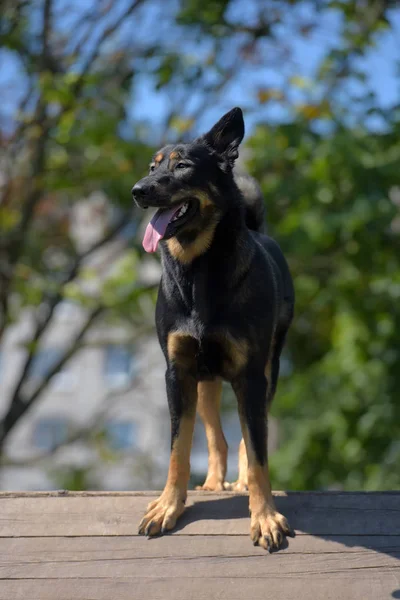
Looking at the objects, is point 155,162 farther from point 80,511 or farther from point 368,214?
point 368,214

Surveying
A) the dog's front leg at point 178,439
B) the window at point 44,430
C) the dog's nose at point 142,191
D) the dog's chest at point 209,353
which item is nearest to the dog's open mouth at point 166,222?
the dog's nose at point 142,191

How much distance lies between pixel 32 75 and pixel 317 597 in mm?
8091

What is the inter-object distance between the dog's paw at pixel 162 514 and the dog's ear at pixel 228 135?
170 cm

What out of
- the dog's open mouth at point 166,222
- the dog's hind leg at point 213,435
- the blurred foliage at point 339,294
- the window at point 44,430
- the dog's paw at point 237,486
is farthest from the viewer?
the window at point 44,430

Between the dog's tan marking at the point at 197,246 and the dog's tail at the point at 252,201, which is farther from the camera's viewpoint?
the dog's tail at the point at 252,201

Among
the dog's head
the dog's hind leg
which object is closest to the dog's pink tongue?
the dog's head

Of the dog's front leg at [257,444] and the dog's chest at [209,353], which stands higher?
the dog's chest at [209,353]

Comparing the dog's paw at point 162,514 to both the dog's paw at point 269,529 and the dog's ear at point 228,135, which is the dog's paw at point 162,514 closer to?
the dog's paw at point 269,529

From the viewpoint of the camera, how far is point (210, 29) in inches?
355

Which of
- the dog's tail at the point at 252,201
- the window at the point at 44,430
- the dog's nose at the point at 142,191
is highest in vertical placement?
the dog's nose at the point at 142,191

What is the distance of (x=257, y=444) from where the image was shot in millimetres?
3742

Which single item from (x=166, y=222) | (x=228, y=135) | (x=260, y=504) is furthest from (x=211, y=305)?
(x=260, y=504)

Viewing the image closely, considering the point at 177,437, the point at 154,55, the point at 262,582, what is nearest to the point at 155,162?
the point at 177,437

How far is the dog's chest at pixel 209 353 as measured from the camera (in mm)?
3695
